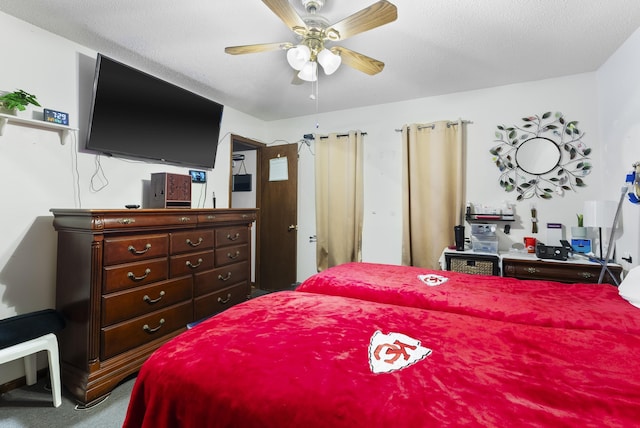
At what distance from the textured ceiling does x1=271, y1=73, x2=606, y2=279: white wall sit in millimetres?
184

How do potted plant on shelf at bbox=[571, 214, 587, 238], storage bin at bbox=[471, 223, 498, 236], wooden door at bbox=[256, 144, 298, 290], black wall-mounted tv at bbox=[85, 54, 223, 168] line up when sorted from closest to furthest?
black wall-mounted tv at bbox=[85, 54, 223, 168] < potted plant on shelf at bbox=[571, 214, 587, 238] < storage bin at bbox=[471, 223, 498, 236] < wooden door at bbox=[256, 144, 298, 290]

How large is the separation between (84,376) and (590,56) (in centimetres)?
444

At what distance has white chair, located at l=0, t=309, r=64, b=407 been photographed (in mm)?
1649

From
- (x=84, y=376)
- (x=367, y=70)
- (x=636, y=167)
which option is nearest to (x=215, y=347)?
(x=84, y=376)

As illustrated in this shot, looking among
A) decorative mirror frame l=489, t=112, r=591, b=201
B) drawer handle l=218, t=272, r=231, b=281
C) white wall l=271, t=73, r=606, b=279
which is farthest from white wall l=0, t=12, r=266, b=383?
decorative mirror frame l=489, t=112, r=591, b=201

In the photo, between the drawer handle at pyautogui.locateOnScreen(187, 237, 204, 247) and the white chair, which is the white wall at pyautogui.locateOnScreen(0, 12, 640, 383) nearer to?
the white chair

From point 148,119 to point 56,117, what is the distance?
2.02 ft

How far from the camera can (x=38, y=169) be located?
2082 millimetres

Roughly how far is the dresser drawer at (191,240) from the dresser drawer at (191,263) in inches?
2.0

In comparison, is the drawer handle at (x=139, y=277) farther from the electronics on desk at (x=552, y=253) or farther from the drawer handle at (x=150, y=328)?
the electronics on desk at (x=552, y=253)

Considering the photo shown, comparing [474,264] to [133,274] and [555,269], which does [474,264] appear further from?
[133,274]

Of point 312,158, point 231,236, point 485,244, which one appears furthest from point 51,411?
Result: point 485,244

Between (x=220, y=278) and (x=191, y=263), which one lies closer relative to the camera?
(x=191, y=263)

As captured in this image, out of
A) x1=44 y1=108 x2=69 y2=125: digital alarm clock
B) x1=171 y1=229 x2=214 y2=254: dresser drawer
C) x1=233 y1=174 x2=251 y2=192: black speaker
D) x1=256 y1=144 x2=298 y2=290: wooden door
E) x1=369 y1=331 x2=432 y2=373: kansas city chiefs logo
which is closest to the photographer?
x1=369 y1=331 x2=432 y2=373: kansas city chiefs logo
